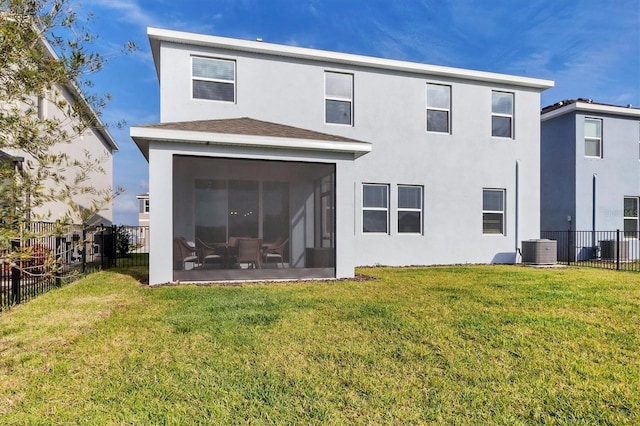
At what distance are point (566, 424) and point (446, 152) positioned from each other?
12.0 metres

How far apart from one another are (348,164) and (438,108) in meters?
5.89

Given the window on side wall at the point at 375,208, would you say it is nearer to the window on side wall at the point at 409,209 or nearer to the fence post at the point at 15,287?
the window on side wall at the point at 409,209

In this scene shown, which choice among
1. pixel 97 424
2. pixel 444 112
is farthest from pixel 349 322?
pixel 444 112

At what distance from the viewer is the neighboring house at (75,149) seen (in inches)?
151

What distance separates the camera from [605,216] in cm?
1702

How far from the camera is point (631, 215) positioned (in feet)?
58.0

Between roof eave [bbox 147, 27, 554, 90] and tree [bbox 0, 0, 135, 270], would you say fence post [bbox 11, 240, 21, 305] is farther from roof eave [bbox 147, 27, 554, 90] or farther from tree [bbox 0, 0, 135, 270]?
roof eave [bbox 147, 27, 554, 90]

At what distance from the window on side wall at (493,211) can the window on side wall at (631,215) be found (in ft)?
24.1

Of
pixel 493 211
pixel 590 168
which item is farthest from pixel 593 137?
pixel 493 211

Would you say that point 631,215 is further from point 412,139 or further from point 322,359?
point 322,359

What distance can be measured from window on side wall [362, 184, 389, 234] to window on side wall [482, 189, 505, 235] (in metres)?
4.00

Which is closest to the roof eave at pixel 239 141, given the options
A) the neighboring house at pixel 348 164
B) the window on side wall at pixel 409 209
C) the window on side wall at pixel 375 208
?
the neighboring house at pixel 348 164

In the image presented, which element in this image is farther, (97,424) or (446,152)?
(446,152)

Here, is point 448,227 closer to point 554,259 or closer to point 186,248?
point 554,259
